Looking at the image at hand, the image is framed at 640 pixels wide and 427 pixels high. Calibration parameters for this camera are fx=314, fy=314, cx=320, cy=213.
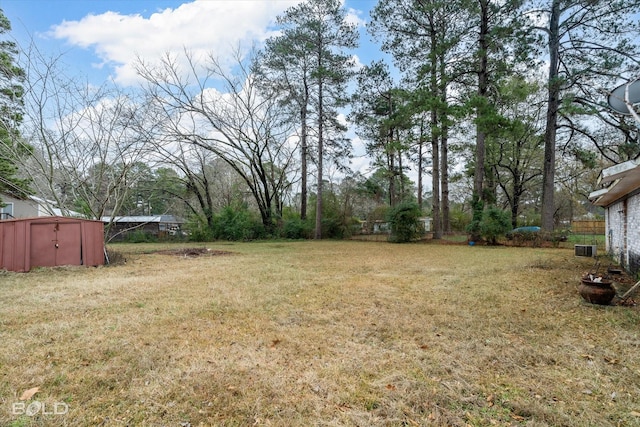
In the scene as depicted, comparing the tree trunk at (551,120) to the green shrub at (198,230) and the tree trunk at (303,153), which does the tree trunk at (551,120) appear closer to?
the tree trunk at (303,153)

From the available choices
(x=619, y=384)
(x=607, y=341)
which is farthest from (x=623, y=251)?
(x=619, y=384)

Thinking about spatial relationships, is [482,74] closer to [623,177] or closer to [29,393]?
[623,177]

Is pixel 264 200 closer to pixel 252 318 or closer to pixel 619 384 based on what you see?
pixel 252 318

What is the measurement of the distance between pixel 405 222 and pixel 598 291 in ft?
35.9

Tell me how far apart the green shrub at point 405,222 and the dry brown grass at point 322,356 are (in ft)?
31.8

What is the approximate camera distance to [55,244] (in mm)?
7473

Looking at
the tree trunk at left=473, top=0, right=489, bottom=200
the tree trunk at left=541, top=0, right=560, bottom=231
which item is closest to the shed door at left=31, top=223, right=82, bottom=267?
the tree trunk at left=473, top=0, right=489, bottom=200

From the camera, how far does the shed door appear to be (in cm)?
729

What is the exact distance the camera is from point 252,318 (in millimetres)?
3656

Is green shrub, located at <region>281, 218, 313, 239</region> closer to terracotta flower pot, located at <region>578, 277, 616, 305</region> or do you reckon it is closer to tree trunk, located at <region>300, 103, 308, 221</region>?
tree trunk, located at <region>300, 103, 308, 221</region>

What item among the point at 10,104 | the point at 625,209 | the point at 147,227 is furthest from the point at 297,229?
the point at 625,209

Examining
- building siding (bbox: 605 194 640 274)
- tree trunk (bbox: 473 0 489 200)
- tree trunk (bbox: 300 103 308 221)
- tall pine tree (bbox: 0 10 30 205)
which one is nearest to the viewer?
building siding (bbox: 605 194 640 274)

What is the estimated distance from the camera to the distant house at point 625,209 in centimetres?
441

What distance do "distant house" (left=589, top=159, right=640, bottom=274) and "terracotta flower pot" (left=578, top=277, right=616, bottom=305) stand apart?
1.48 meters
